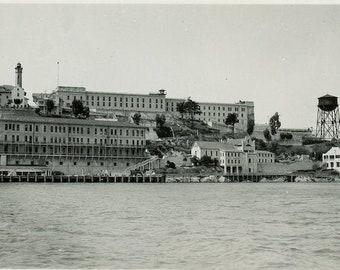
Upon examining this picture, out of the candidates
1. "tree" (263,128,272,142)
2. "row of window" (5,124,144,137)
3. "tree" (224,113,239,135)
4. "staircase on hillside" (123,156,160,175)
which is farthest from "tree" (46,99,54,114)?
"tree" (263,128,272,142)

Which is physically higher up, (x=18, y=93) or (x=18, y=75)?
(x=18, y=75)

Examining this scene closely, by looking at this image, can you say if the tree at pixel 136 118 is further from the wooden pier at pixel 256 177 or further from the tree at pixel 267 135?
the tree at pixel 267 135

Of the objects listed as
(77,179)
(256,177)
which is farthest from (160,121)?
(77,179)

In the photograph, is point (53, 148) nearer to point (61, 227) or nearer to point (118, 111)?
point (118, 111)

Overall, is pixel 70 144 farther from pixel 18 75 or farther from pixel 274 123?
pixel 274 123

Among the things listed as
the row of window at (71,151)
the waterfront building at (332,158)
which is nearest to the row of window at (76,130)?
the row of window at (71,151)

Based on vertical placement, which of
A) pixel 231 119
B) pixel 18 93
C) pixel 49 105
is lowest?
pixel 231 119

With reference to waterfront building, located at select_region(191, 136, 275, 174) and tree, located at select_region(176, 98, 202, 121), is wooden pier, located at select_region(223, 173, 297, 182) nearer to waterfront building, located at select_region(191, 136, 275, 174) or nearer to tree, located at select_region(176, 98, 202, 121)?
waterfront building, located at select_region(191, 136, 275, 174)
